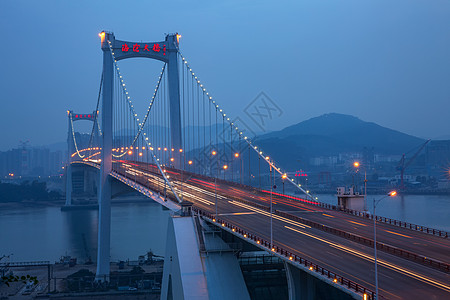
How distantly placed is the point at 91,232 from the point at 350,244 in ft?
190

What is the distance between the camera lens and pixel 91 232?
7412 centimetres

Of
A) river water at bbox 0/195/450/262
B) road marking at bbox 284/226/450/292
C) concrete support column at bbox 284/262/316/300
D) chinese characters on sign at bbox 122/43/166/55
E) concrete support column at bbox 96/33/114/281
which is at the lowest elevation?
river water at bbox 0/195/450/262

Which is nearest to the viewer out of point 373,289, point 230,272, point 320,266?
point 373,289

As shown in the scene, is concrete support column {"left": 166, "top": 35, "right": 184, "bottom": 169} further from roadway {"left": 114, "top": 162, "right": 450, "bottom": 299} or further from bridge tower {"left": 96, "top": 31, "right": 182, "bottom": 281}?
roadway {"left": 114, "top": 162, "right": 450, "bottom": 299}

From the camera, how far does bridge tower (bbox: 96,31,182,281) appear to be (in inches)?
1860

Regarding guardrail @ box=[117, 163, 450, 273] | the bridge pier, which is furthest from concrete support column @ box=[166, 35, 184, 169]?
the bridge pier

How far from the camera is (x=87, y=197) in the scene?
429 ft

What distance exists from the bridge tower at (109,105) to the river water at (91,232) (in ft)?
22.8

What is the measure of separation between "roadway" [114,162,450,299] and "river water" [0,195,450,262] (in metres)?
24.1

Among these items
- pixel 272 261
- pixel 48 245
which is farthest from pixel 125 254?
pixel 272 261

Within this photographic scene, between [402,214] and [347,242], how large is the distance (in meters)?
49.9

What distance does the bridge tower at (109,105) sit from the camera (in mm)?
47244

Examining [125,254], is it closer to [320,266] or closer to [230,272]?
[230,272]

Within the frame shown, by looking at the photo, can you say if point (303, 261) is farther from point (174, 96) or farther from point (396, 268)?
point (174, 96)
